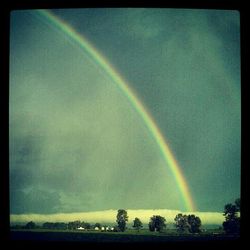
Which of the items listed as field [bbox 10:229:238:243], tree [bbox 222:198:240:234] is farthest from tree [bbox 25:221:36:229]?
tree [bbox 222:198:240:234]

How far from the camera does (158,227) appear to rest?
3.96 m

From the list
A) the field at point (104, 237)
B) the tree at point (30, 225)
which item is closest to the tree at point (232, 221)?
the field at point (104, 237)

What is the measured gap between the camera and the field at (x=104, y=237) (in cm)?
326

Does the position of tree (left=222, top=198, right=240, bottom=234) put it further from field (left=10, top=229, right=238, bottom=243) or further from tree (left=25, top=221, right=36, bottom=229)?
tree (left=25, top=221, right=36, bottom=229)

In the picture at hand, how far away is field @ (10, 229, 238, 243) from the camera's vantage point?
3.26m

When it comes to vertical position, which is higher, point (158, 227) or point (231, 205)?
point (231, 205)

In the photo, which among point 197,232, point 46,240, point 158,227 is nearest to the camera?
point 46,240

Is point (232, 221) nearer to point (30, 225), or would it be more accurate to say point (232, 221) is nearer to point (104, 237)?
point (104, 237)

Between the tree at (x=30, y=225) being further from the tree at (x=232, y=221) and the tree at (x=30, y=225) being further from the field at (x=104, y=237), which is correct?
the tree at (x=232, y=221)

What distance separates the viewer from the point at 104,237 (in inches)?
132

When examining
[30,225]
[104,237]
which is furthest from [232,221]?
[30,225]
